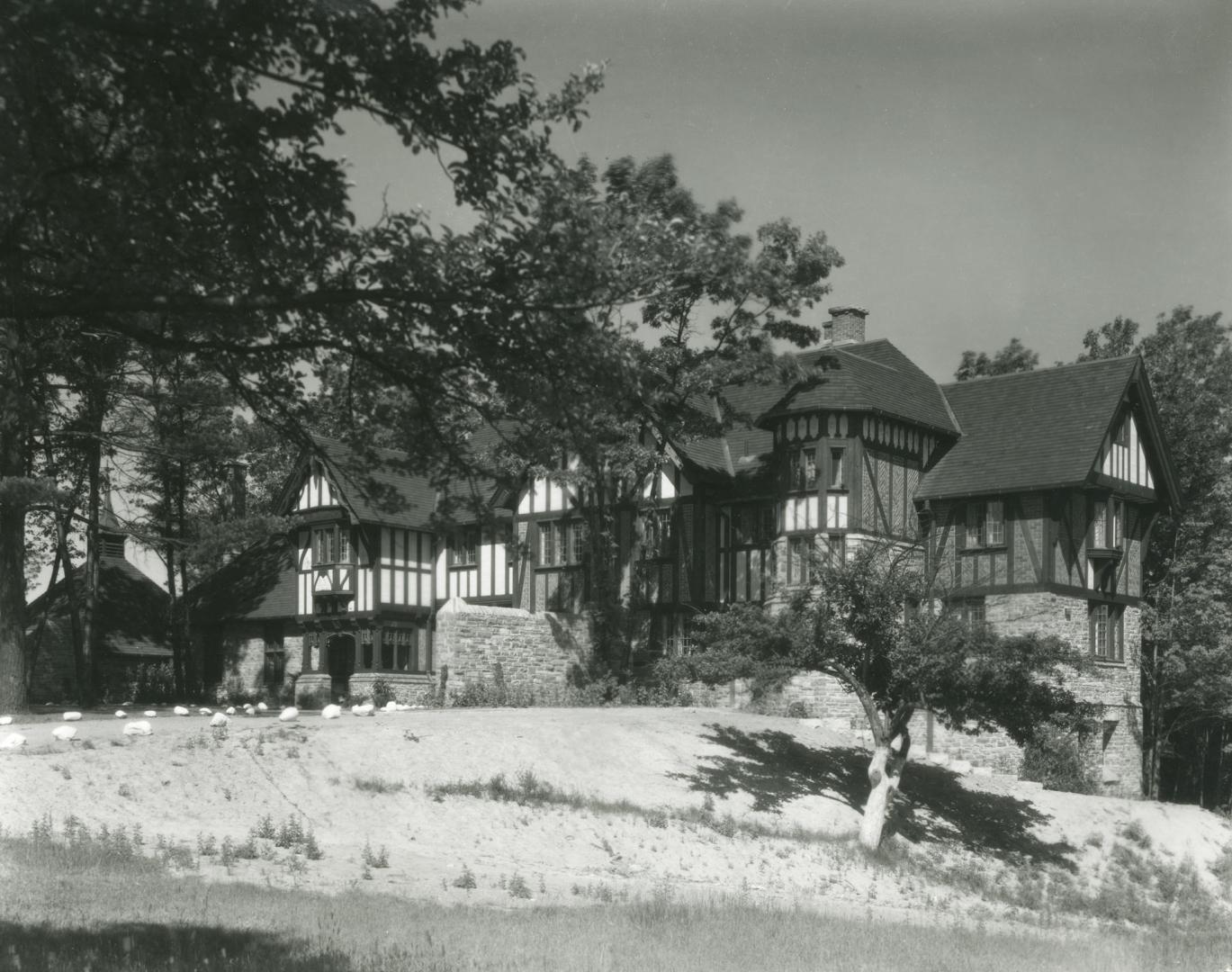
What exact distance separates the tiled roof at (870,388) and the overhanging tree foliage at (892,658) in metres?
10.8

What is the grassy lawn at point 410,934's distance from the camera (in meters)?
11.2

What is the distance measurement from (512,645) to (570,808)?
47.7 feet

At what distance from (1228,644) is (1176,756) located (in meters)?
4.99

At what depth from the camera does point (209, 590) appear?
4781cm

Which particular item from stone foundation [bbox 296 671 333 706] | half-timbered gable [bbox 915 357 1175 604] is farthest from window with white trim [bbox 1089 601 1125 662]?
stone foundation [bbox 296 671 333 706]

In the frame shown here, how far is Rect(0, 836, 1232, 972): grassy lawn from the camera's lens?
1120cm

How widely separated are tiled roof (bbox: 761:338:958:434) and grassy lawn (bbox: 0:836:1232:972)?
20282mm

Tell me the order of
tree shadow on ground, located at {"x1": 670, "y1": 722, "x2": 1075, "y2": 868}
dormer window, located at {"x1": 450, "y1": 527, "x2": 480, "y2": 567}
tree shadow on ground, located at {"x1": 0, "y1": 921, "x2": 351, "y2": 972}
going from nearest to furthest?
tree shadow on ground, located at {"x1": 0, "y1": 921, "x2": 351, "y2": 972}
tree shadow on ground, located at {"x1": 670, "y1": 722, "x2": 1075, "y2": 868}
dormer window, located at {"x1": 450, "y1": 527, "x2": 480, "y2": 567}

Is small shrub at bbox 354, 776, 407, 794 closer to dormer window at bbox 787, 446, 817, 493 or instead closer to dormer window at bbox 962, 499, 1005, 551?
dormer window at bbox 787, 446, 817, 493

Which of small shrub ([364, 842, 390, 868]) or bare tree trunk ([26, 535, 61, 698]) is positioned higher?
bare tree trunk ([26, 535, 61, 698])

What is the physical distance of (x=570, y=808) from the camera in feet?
72.8

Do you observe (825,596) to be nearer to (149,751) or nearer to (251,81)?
(149,751)

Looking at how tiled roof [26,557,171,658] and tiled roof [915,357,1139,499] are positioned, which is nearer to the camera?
tiled roof [915,357,1139,499]

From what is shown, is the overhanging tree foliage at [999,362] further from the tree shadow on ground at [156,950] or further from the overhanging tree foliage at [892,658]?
the tree shadow on ground at [156,950]
